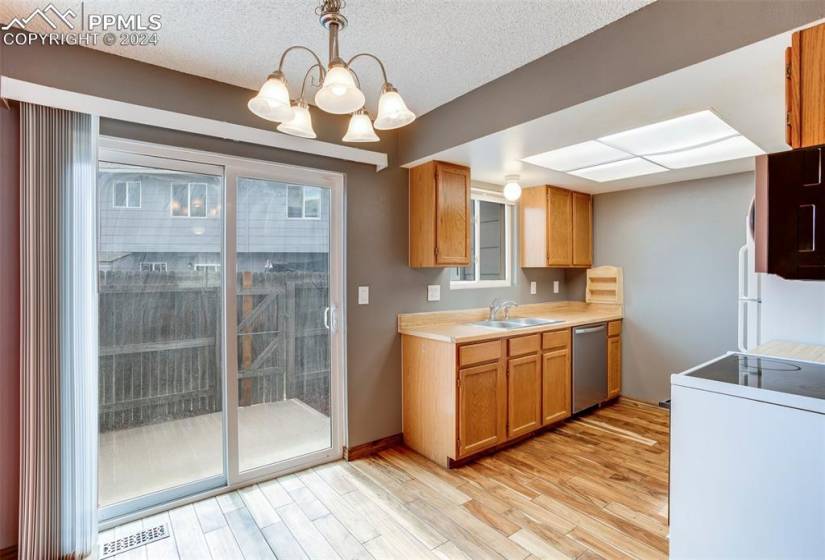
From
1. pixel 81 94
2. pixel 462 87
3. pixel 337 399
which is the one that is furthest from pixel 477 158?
pixel 81 94

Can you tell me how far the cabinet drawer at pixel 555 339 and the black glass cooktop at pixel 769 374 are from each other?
1.45 meters

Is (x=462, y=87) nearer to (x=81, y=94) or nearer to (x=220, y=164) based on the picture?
(x=220, y=164)

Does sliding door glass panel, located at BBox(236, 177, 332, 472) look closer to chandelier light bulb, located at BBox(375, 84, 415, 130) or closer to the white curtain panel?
the white curtain panel

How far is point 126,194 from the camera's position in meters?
2.21

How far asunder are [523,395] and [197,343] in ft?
7.70

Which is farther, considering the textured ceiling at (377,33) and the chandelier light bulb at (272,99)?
the textured ceiling at (377,33)

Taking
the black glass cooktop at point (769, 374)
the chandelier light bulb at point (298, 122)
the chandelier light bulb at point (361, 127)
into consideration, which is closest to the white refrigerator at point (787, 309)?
the black glass cooktop at point (769, 374)

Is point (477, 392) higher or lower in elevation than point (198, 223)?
lower

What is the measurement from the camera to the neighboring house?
2193 millimetres

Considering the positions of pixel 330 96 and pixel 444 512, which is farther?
pixel 444 512

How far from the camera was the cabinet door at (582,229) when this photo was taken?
423 cm

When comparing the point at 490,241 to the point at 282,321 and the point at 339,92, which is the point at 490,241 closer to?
the point at 282,321

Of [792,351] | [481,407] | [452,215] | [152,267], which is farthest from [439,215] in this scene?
[792,351]

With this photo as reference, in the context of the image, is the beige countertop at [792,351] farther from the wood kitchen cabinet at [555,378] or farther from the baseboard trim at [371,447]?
the baseboard trim at [371,447]
